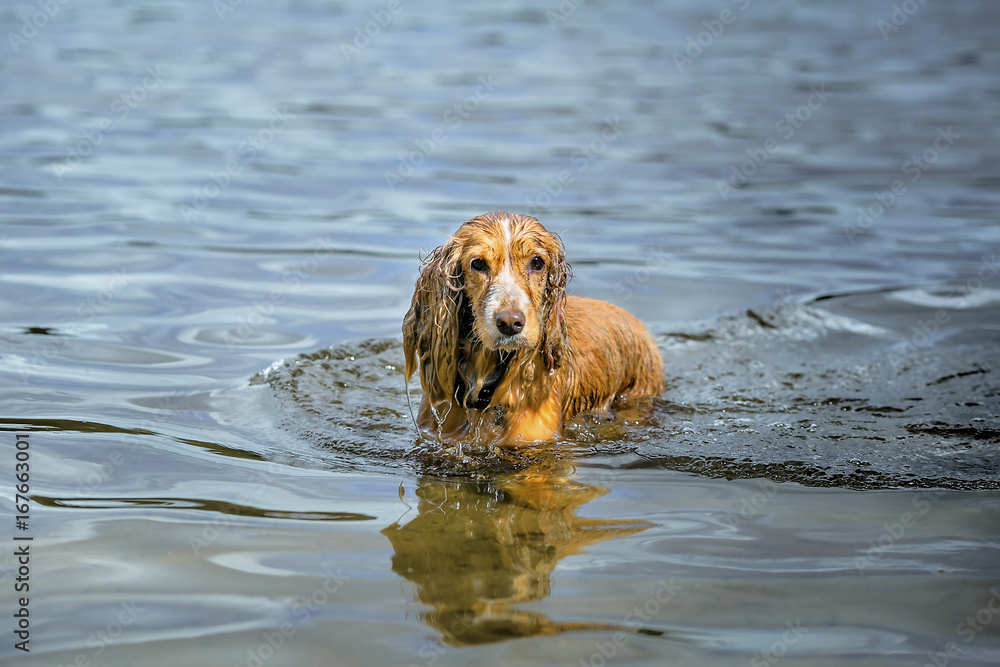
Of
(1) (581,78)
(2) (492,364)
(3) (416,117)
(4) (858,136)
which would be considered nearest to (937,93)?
(4) (858,136)

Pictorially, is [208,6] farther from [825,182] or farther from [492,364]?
[492,364]

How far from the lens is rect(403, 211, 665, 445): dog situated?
5969 mm

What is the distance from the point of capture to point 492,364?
254 inches

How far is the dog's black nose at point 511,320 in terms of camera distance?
5.72m

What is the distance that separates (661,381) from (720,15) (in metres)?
28.8
